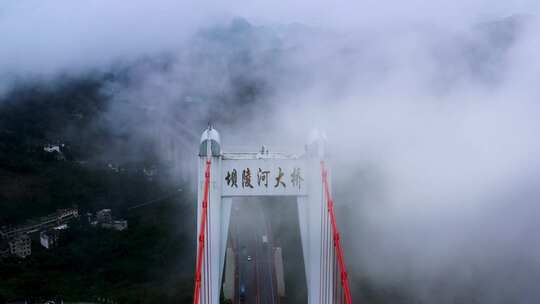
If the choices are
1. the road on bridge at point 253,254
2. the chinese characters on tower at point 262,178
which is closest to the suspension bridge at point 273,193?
the chinese characters on tower at point 262,178

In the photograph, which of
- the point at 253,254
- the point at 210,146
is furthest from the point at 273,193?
the point at 253,254

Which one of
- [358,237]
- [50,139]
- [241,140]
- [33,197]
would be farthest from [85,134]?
[358,237]

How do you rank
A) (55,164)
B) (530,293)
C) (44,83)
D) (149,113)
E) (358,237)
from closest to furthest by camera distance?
(530,293) → (358,237) → (55,164) → (149,113) → (44,83)

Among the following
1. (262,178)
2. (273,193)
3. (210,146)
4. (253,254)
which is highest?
(210,146)

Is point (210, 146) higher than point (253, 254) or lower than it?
higher

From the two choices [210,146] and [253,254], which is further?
[253,254]

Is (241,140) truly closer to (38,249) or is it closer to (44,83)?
(38,249)

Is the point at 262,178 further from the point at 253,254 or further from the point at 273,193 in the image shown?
the point at 253,254

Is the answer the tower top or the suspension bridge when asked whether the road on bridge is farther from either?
the tower top
